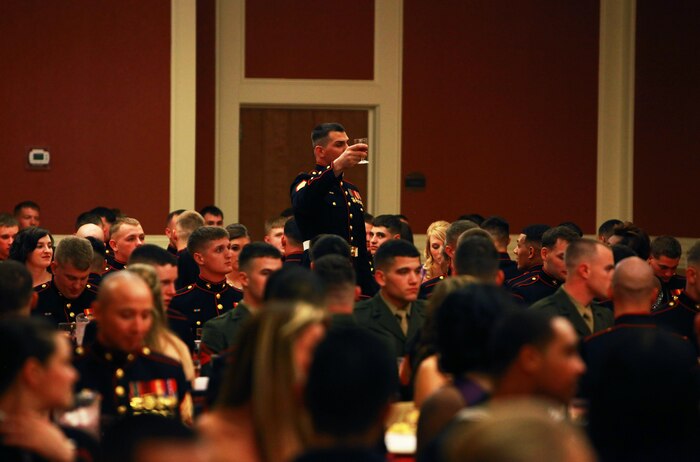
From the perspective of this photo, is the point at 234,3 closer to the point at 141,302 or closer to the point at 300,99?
the point at 300,99

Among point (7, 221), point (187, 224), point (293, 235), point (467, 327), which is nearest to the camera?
point (467, 327)

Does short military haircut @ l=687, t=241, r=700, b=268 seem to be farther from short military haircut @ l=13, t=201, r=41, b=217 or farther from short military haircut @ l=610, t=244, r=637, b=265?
short military haircut @ l=13, t=201, r=41, b=217

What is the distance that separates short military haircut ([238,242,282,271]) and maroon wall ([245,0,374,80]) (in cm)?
680

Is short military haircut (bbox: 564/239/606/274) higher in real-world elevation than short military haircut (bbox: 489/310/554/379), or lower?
higher

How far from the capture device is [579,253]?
637cm

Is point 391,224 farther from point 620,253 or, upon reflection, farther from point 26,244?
point 26,244

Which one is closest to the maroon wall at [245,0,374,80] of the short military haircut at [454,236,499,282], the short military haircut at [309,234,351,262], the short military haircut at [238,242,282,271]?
the short military haircut at [309,234,351,262]

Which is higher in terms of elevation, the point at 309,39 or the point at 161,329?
the point at 309,39

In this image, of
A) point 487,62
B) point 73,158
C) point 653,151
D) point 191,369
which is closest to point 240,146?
point 73,158

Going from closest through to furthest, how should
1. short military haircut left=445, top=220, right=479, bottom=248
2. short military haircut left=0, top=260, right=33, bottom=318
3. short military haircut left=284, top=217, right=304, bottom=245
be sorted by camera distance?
1. short military haircut left=0, top=260, right=33, bottom=318
2. short military haircut left=445, top=220, right=479, bottom=248
3. short military haircut left=284, top=217, right=304, bottom=245

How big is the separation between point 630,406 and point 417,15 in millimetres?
10182

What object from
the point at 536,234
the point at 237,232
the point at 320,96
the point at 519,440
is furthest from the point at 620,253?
the point at 320,96

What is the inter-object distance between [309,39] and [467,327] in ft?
31.5

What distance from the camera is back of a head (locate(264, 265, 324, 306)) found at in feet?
12.6
